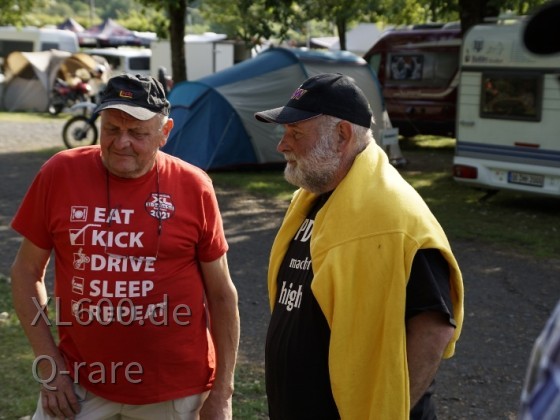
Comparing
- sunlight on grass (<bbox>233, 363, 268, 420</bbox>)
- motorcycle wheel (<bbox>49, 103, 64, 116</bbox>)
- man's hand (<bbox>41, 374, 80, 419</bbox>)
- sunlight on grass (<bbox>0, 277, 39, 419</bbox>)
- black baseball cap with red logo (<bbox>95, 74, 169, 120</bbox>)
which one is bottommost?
motorcycle wheel (<bbox>49, 103, 64, 116</bbox>)

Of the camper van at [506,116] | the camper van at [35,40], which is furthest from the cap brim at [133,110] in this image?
the camper van at [35,40]

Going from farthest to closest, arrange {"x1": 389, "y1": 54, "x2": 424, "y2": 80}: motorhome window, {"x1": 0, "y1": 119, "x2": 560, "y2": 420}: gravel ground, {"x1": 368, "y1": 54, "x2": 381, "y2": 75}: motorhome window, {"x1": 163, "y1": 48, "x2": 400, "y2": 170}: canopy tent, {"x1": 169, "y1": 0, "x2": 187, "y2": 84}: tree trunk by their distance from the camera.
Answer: {"x1": 368, "y1": 54, "x2": 381, "y2": 75}: motorhome window
{"x1": 389, "y1": 54, "x2": 424, "y2": 80}: motorhome window
{"x1": 169, "y1": 0, "x2": 187, "y2": 84}: tree trunk
{"x1": 163, "y1": 48, "x2": 400, "y2": 170}: canopy tent
{"x1": 0, "y1": 119, "x2": 560, "y2": 420}: gravel ground

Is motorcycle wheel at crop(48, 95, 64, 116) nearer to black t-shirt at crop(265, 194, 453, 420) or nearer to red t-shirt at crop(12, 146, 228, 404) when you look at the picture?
red t-shirt at crop(12, 146, 228, 404)

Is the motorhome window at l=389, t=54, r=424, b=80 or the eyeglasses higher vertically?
the eyeglasses

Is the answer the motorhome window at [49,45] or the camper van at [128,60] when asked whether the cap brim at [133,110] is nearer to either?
the motorhome window at [49,45]

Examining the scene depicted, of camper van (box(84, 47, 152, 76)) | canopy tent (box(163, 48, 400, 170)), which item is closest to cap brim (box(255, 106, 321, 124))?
canopy tent (box(163, 48, 400, 170))

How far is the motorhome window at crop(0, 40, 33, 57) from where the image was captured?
1398 inches

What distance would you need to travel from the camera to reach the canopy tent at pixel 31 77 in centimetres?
2803

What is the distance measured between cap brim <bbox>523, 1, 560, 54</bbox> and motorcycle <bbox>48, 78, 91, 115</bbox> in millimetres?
26332

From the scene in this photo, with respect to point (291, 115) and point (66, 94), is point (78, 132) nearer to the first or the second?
point (66, 94)

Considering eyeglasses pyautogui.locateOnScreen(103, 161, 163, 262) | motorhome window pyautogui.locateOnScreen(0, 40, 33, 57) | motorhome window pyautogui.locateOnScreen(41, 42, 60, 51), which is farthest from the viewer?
motorhome window pyautogui.locateOnScreen(0, 40, 33, 57)

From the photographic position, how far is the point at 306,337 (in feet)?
9.10

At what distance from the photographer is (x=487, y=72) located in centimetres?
1238

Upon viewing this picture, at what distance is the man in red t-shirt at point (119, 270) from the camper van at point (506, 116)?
8.84 m
